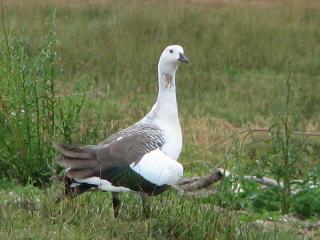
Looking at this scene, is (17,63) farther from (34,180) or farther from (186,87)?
(186,87)

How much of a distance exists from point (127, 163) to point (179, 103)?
908cm

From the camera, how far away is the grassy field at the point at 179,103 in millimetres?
7824

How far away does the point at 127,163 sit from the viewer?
8.22 m

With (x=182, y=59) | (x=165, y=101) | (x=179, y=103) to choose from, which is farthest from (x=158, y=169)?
(x=179, y=103)

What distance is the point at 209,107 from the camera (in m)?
16.9

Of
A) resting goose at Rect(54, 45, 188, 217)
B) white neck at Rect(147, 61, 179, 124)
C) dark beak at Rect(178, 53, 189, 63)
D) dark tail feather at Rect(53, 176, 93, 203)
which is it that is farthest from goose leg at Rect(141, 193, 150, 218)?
dark beak at Rect(178, 53, 189, 63)

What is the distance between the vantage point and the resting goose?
8008mm

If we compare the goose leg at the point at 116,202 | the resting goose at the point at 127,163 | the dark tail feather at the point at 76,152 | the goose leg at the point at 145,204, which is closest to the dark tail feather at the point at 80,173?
the resting goose at the point at 127,163

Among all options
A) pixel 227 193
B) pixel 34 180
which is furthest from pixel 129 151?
pixel 34 180

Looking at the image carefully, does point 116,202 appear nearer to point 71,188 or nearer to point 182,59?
point 71,188

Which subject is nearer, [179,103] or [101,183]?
[101,183]

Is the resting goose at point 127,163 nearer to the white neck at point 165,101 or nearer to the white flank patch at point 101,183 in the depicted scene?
the white flank patch at point 101,183

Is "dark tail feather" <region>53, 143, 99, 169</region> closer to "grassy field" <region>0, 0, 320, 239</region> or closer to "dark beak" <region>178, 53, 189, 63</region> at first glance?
"grassy field" <region>0, 0, 320, 239</region>

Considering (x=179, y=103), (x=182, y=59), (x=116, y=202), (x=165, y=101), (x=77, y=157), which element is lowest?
(x=179, y=103)
